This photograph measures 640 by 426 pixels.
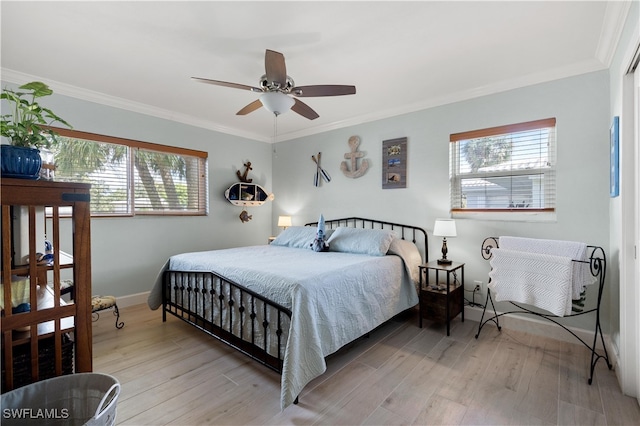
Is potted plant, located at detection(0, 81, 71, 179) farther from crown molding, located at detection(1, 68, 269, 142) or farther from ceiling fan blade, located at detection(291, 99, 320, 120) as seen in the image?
crown molding, located at detection(1, 68, 269, 142)

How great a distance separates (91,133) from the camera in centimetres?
331

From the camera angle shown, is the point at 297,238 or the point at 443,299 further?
the point at 297,238

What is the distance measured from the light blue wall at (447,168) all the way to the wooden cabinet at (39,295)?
3.19 m

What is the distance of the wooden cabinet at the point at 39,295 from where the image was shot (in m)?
1.14

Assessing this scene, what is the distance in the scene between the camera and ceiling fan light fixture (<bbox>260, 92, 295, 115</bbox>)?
229cm

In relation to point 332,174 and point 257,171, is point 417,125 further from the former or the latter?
point 257,171

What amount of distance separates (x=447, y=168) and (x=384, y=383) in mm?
2341

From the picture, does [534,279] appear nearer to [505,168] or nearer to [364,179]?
[505,168]

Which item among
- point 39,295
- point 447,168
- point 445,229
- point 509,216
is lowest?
point 39,295

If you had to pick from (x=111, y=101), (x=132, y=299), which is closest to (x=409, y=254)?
(x=132, y=299)

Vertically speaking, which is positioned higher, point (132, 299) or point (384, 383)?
point (132, 299)

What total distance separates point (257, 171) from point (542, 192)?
3.95 m

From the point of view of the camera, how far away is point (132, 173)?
12.1ft

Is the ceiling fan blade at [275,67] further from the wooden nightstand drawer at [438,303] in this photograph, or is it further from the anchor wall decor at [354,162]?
the wooden nightstand drawer at [438,303]
